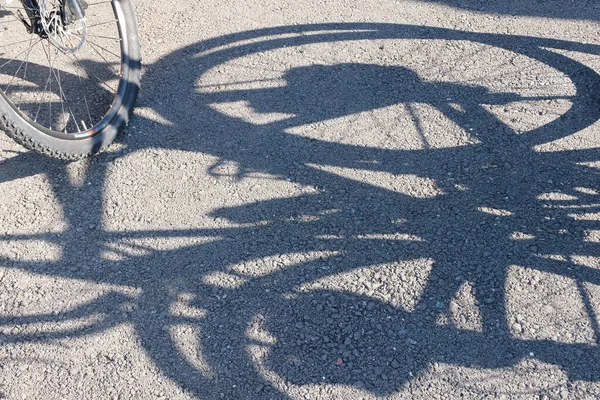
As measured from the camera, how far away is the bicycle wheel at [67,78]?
3.88 metres

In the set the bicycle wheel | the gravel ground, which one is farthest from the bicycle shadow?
the bicycle wheel

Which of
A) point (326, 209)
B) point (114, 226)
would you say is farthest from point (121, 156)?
point (326, 209)

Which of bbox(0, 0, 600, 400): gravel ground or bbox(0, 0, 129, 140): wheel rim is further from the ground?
bbox(0, 0, 129, 140): wheel rim

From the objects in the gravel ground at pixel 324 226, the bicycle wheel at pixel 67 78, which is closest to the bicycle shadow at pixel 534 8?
the gravel ground at pixel 324 226

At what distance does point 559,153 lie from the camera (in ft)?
13.6

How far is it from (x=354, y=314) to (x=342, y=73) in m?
2.22

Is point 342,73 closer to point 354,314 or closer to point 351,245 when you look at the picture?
point 351,245

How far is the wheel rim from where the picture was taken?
4.34 meters

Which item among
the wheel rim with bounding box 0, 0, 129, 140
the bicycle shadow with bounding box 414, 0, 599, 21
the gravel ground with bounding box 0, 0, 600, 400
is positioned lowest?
the gravel ground with bounding box 0, 0, 600, 400

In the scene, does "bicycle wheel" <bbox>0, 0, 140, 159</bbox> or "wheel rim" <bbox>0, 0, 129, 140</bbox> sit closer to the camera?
"bicycle wheel" <bbox>0, 0, 140, 159</bbox>

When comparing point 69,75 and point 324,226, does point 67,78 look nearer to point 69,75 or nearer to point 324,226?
point 69,75

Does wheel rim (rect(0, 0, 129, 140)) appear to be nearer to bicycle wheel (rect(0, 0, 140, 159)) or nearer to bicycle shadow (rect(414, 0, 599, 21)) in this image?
bicycle wheel (rect(0, 0, 140, 159))

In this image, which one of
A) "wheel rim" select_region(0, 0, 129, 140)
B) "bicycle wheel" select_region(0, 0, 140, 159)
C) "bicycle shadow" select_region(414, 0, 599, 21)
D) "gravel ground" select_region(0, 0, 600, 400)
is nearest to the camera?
"gravel ground" select_region(0, 0, 600, 400)

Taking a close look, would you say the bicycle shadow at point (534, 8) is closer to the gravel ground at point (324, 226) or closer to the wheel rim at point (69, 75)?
the gravel ground at point (324, 226)
